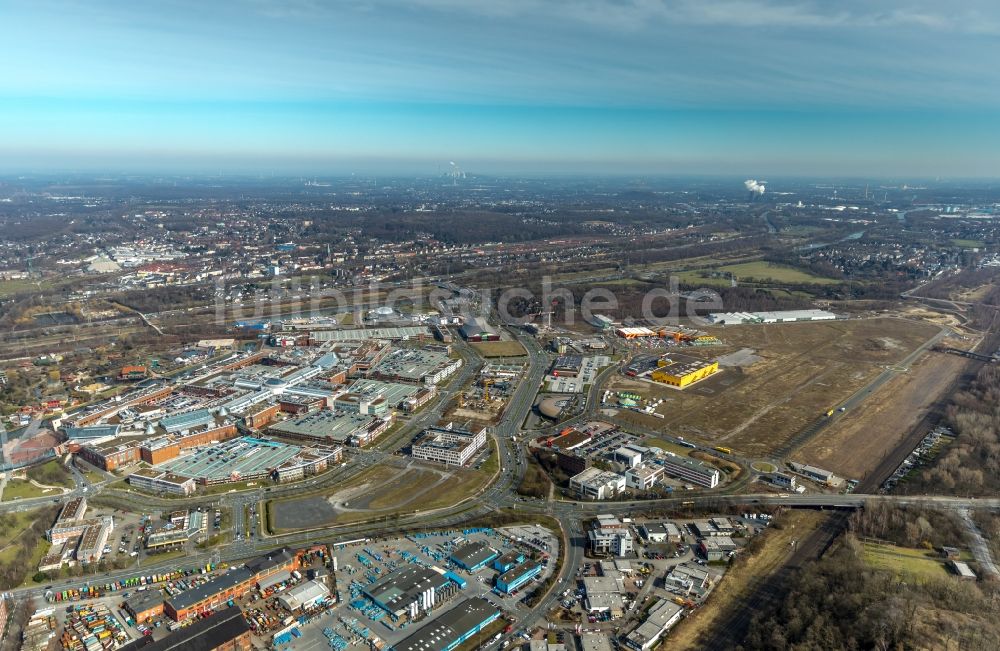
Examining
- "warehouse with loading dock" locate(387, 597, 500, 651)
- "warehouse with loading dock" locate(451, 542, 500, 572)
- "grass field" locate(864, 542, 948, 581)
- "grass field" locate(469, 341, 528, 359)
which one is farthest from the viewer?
"grass field" locate(469, 341, 528, 359)

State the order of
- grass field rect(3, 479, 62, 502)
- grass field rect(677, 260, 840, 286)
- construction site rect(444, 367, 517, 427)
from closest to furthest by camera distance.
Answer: grass field rect(3, 479, 62, 502), construction site rect(444, 367, 517, 427), grass field rect(677, 260, 840, 286)

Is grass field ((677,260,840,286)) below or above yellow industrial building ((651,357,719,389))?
above

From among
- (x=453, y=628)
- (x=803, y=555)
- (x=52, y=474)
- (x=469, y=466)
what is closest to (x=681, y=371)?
(x=469, y=466)

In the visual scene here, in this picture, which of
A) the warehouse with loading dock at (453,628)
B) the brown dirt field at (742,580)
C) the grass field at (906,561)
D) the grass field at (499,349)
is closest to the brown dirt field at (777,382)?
the brown dirt field at (742,580)

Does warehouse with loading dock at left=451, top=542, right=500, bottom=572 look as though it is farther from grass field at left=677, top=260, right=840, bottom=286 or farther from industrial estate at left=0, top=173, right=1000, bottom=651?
grass field at left=677, top=260, right=840, bottom=286

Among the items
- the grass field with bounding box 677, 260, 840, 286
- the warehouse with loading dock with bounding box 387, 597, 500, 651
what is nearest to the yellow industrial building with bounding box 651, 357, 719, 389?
the warehouse with loading dock with bounding box 387, 597, 500, 651

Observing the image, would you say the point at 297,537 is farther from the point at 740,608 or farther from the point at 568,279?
the point at 568,279

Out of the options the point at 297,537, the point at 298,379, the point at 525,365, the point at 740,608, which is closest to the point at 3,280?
the point at 298,379
